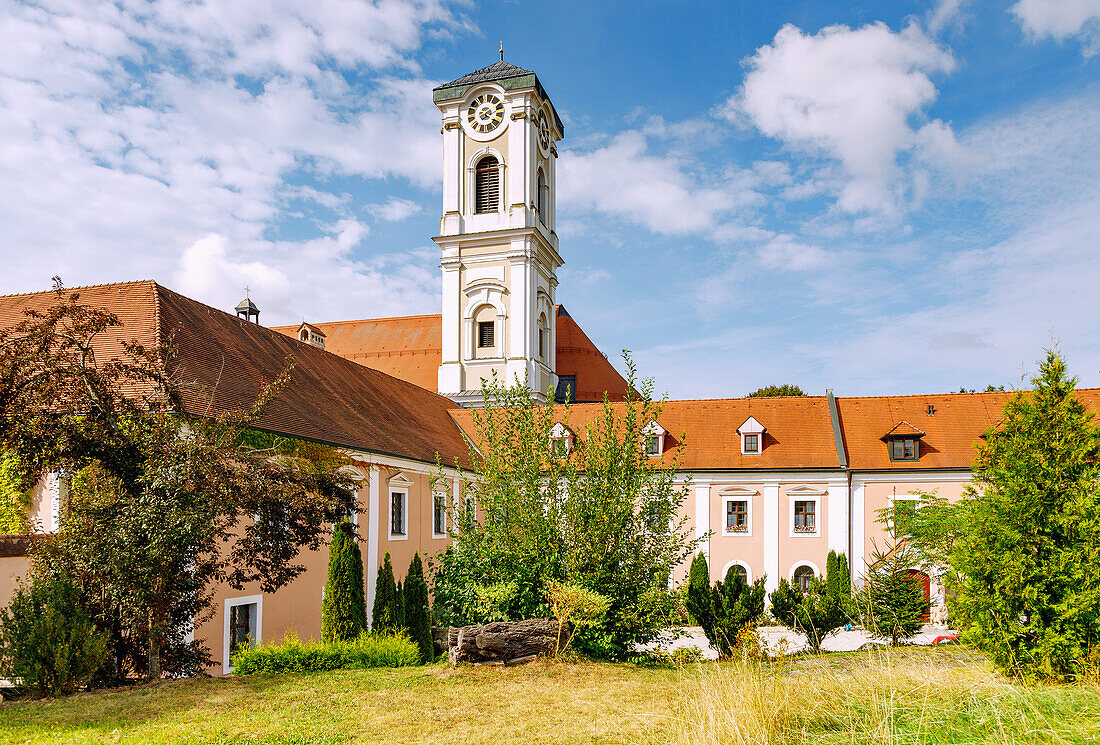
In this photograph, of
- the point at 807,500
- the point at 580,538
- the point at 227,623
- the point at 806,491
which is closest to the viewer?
the point at 580,538

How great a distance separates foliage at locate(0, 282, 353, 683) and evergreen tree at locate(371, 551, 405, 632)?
5761mm

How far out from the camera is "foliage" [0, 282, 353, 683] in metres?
11.6

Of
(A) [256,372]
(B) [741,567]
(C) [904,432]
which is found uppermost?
(A) [256,372]

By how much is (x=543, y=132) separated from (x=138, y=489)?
32734mm

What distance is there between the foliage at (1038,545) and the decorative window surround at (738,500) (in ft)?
63.3

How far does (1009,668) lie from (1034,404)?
11.1ft

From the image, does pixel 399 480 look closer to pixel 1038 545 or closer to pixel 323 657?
pixel 323 657

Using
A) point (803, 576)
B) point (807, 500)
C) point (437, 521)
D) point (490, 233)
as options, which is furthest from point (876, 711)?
point (490, 233)

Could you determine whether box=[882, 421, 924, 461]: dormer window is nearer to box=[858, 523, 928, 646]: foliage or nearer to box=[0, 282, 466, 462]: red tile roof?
box=[858, 523, 928, 646]: foliage

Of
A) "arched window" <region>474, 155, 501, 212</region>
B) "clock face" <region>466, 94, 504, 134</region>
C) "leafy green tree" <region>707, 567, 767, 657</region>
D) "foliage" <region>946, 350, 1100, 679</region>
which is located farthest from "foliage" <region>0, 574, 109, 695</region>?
"clock face" <region>466, 94, 504, 134</region>

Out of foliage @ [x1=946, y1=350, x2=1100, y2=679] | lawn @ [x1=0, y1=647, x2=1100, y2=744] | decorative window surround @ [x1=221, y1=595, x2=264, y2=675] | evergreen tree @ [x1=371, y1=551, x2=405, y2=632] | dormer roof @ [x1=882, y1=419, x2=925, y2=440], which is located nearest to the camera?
lawn @ [x1=0, y1=647, x2=1100, y2=744]

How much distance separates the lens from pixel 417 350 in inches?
1644

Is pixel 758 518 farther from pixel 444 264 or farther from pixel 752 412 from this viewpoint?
pixel 444 264

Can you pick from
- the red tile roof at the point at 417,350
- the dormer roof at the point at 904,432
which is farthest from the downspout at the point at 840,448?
the red tile roof at the point at 417,350
